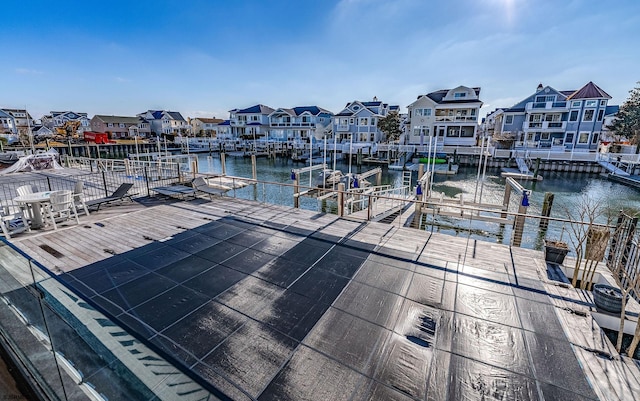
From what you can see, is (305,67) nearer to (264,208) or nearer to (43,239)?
(264,208)

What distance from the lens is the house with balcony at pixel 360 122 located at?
1526 inches

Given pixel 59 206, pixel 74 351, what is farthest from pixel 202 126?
pixel 74 351

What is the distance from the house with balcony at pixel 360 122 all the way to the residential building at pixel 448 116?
5.54m

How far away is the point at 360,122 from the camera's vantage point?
3912cm

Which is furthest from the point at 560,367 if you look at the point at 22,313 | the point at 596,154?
the point at 596,154

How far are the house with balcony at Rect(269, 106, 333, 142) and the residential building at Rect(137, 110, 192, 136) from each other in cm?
2449

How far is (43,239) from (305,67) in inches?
615

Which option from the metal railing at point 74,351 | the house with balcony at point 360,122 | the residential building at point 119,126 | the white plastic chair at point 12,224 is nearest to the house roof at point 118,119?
the residential building at point 119,126

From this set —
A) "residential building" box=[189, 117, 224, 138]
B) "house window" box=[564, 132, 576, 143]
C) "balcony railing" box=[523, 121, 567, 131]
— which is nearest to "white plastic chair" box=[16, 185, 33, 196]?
"balcony railing" box=[523, 121, 567, 131]

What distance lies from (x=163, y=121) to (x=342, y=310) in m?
66.6

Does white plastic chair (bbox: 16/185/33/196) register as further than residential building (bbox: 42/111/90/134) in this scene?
No

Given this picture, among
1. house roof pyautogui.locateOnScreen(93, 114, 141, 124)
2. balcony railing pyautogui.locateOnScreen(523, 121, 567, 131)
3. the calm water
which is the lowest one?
the calm water

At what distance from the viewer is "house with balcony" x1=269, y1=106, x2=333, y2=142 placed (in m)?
43.4

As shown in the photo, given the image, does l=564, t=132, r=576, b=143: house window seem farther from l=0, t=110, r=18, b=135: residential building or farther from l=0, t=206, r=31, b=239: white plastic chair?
l=0, t=110, r=18, b=135: residential building
